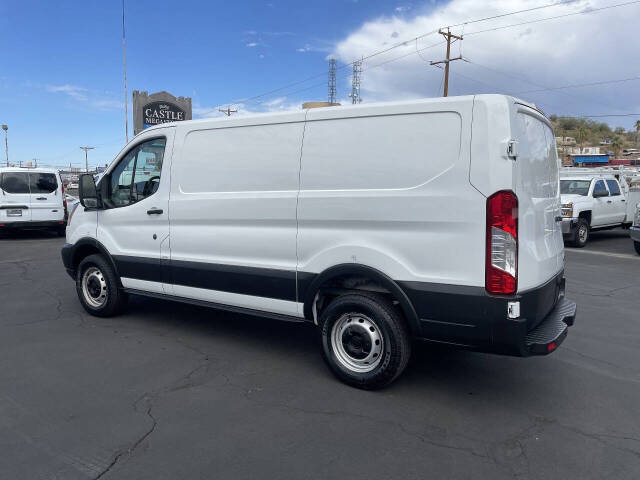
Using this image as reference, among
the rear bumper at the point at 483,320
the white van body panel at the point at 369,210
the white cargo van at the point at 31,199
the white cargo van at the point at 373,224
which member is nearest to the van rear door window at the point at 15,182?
the white cargo van at the point at 31,199

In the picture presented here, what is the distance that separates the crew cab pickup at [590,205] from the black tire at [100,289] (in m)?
11.1

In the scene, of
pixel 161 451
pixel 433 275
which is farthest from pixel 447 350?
pixel 161 451

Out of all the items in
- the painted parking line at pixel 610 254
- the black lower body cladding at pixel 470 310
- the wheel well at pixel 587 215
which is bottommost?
the painted parking line at pixel 610 254

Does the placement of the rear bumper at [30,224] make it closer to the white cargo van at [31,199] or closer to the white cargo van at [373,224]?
the white cargo van at [31,199]

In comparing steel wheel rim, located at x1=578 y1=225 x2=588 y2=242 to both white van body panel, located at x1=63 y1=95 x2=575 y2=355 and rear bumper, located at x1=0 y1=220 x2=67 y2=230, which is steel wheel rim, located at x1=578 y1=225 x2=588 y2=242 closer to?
white van body panel, located at x1=63 y1=95 x2=575 y2=355

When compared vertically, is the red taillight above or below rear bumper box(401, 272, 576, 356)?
above

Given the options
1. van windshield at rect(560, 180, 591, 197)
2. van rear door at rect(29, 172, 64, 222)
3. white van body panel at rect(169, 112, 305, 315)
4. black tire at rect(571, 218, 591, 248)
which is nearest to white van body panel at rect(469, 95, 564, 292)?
white van body panel at rect(169, 112, 305, 315)

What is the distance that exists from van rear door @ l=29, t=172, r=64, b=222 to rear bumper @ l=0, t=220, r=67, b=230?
3.7 inches

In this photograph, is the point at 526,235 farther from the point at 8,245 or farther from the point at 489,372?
the point at 8,245

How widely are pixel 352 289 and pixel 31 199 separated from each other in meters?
13.1

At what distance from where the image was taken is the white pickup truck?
13.5m

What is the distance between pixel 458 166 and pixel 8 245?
13.4 metres

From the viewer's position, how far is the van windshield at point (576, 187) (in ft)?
47.1

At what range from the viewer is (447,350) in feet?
16.8
